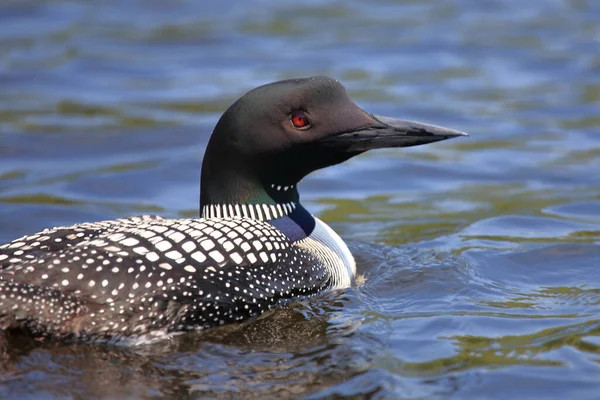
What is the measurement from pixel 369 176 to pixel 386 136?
2.74 m

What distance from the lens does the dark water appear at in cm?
429

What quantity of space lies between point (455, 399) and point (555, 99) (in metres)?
6.10

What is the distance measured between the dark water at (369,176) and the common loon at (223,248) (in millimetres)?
133

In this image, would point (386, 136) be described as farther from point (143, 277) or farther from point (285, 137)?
point (143, 277)

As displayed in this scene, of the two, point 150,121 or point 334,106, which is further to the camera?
point 150,121

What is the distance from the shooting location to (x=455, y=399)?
405 centimetres

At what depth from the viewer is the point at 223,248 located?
464 cm

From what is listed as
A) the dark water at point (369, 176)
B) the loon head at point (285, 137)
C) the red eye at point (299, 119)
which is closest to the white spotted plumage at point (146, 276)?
the dark water at point (369, 176)

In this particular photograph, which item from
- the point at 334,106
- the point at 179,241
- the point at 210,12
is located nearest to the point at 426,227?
the point at 334,106

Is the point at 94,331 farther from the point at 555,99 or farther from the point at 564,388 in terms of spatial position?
the point at 555,99

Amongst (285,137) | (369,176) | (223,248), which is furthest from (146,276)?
(369,176)

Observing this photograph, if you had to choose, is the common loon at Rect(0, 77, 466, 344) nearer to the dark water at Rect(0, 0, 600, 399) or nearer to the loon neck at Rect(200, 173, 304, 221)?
the loon neck at Rect(200, 173, 304, 221)

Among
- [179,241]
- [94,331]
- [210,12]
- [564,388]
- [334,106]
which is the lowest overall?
[564,388]

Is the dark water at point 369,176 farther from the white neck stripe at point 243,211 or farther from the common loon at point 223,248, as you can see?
the white neck stripe at point 243,211
